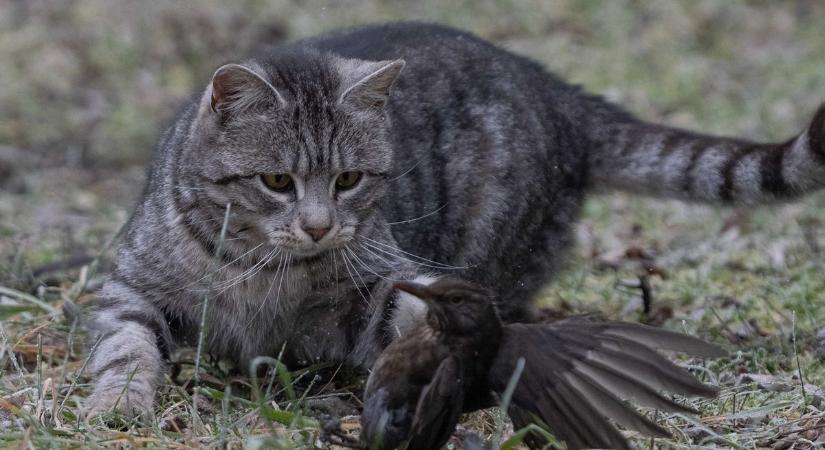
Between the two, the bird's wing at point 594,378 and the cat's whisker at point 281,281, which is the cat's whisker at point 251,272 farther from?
the bird's wing at point 594,378

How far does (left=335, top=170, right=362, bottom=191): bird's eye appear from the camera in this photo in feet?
12.5

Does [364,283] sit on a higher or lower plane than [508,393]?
lower

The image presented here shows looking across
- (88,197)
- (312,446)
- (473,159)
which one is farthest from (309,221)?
(88,197)

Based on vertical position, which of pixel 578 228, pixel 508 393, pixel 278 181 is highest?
pixel 278 181

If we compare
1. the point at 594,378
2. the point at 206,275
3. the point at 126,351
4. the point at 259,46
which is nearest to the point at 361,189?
the point at 206,275

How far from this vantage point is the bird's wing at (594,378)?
280 centimetres

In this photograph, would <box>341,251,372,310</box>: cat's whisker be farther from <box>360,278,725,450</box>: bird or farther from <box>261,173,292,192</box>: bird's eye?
<box>360,278,725,450</box>: bird

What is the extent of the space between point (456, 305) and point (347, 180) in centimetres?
101

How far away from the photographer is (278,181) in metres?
3.67

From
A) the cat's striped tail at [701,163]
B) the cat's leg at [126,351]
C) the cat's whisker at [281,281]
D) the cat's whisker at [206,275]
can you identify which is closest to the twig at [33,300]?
the cat's leg at [126,351]

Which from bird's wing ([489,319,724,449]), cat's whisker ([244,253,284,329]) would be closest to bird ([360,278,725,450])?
bird's wing ([489,319,724,449])

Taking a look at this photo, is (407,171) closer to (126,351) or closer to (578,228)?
(578,228)

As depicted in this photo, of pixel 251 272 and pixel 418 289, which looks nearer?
pixel 418 289

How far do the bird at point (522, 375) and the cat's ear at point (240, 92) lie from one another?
1.06m
